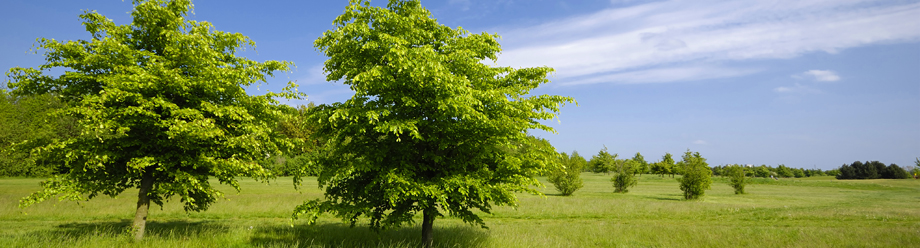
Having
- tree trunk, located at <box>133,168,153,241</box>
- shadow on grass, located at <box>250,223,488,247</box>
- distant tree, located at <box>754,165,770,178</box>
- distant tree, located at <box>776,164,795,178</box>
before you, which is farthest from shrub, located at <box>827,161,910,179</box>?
tree trunk, located at <box>133,168,153,241</box>

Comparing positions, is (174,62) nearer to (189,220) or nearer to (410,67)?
(410,67)

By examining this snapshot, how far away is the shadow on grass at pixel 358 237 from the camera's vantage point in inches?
470

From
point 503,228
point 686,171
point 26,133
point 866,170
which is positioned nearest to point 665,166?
point 686,171

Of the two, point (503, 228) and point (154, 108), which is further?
point (503, 228)

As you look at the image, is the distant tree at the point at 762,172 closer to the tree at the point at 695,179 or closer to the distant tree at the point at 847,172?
the distant tree at the point at 847,172

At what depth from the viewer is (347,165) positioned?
33.7ft

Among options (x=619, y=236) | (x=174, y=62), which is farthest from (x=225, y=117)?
(x=619, y=236)

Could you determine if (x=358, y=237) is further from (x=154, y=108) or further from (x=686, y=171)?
(x=686, y=171)

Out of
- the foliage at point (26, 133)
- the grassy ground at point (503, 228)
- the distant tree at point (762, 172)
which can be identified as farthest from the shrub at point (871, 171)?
the foliage at point (26, 133)

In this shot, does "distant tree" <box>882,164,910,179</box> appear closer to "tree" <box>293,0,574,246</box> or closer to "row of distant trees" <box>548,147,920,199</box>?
"row of distant trees" <box>548,147,920,199</box>

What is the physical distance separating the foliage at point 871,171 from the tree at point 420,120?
119977mm

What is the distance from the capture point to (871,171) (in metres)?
94.2

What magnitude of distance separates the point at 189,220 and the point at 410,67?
1575 cm

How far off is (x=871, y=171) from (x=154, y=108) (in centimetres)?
13055
